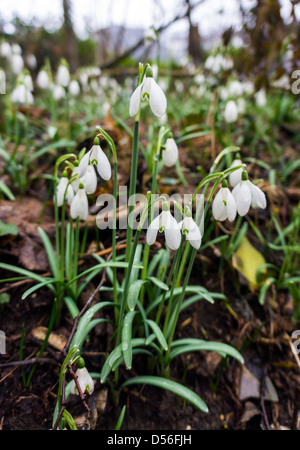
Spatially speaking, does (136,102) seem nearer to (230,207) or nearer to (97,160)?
(97,160)

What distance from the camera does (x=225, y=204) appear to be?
1091mm

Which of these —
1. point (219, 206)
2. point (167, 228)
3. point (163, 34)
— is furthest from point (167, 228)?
point (163, 34)

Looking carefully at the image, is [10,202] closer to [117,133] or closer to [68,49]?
[117,133]

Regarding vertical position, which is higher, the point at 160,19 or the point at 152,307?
the point at 160,19

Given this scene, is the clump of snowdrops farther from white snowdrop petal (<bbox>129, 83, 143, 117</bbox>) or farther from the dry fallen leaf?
the dry fallen leaf

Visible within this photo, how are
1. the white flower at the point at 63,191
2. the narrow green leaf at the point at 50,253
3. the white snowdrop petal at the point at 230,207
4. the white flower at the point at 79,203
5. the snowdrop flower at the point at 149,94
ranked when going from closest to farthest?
1. the snowdrop flower at the point at 149,94
2. the white snowdrop petal at the point at 230,207
3. the white flower at the point at 79,203
4. the white flower at the point at 63,191
5. the narrow green leaf at the point at 50,253

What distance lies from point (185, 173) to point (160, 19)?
5.95 metres

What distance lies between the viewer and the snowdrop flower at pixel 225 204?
108 centimetres

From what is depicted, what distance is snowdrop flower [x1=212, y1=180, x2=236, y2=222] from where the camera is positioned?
1079 millimetres

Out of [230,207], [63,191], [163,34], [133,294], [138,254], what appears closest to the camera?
[230,207]

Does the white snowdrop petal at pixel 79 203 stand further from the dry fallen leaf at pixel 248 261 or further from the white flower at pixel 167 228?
the dry fallen leaf at pixel 248 261

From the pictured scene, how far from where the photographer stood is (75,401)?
1.23 metres

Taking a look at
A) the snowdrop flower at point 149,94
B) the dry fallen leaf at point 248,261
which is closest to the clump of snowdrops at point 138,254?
the snowdrop flower at point 149,94
